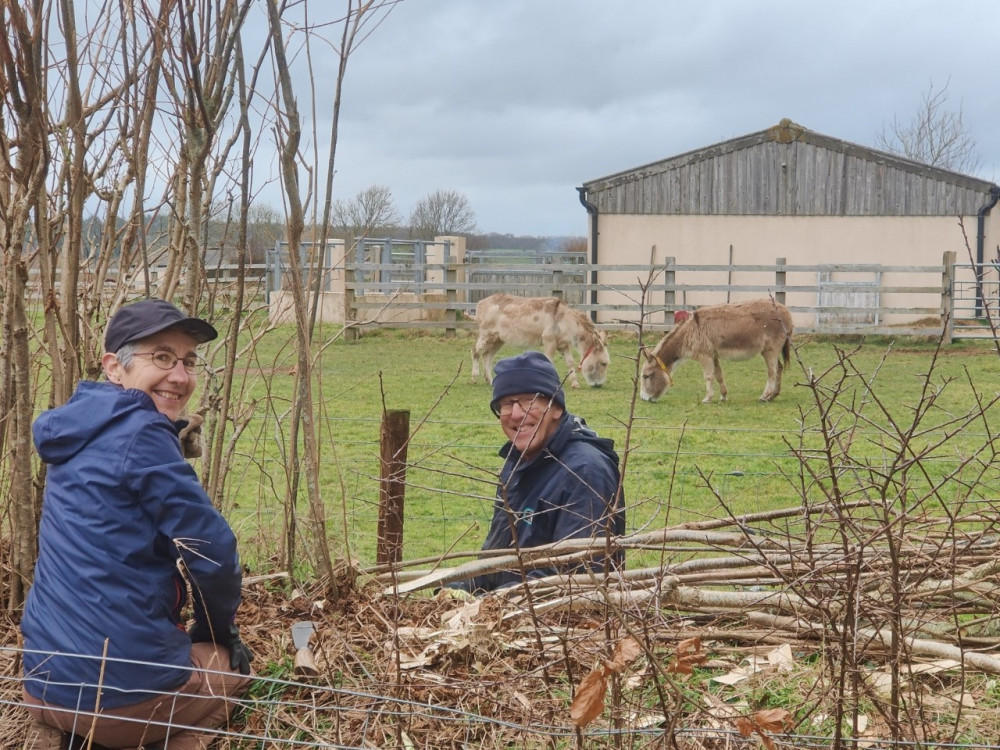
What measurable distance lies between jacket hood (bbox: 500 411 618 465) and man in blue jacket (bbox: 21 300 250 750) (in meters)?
1.55

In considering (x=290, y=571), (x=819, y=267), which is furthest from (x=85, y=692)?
(x=819, y=267)

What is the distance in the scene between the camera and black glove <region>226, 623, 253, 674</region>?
3.41 m

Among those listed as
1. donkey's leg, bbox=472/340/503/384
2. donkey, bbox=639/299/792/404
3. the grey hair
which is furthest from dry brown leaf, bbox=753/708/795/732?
donkey's leg, bbox=472/340/503/384

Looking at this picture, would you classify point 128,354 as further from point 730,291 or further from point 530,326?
point 730,291

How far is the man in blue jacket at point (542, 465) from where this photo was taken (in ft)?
13.9

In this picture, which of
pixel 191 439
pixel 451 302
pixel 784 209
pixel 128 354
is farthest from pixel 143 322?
pixel 784 209

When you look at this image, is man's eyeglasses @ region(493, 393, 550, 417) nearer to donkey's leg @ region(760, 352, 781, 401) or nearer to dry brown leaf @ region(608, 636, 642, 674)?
dry brown leaf @ region(608, 636, 642, 674)

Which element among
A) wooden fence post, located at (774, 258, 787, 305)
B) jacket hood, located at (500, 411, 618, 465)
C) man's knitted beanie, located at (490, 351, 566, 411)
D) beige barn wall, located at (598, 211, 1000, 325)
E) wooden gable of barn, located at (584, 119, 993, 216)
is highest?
wooden gable of barn, located at (584, 119, 993, 216)

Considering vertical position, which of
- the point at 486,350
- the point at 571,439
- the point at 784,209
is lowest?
the point at 486,350

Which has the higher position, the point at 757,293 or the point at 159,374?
the point at 757,293

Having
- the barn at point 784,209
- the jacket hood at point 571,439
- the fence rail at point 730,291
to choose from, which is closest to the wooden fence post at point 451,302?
the fence rail at point 730,291

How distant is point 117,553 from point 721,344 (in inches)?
567

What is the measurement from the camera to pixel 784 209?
92.5 feet

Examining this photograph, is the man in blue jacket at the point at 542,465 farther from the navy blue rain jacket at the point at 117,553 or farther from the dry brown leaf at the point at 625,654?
the dry brown leaf at the point at 625,654
